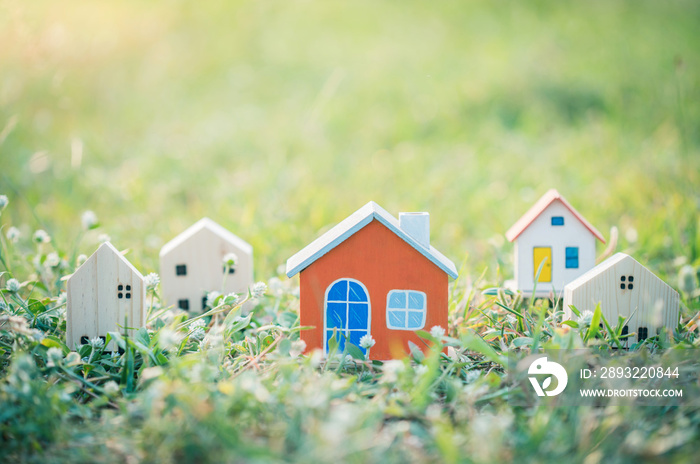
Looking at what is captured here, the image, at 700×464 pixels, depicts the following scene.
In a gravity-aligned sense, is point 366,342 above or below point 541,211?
below

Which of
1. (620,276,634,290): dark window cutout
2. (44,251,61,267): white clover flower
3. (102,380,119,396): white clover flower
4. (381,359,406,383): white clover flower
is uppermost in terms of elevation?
(44,251,61,267): white clover flower

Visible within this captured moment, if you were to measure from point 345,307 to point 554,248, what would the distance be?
1117mm

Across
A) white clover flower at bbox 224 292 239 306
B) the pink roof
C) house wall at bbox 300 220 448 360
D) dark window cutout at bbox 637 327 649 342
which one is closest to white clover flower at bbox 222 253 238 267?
white clover flower at bbox 224 292 239 306

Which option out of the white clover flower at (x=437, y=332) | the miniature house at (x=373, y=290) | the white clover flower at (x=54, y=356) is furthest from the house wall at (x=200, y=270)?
the white clover flower at (x=437, y=332)

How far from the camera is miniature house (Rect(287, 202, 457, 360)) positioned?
2508mm

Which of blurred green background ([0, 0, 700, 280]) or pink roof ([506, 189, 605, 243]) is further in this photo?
blurred green background ([0, 0, 700, 280])

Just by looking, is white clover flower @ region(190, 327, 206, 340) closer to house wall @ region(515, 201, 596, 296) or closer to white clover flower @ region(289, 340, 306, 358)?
white clover flower @ region(289, 340, 306, 358)

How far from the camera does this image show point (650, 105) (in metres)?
6.72

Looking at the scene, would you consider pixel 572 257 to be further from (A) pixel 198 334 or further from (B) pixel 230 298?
(A) pixel 198 334

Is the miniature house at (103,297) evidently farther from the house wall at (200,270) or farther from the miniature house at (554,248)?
the miniature house at (554,248)

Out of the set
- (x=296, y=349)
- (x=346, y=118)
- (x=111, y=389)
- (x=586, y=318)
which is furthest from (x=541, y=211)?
(x=346, y=118)

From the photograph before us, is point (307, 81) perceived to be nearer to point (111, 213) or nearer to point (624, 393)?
point (111, 213)

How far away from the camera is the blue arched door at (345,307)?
99.6 inches

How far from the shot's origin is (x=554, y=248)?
288 cm
